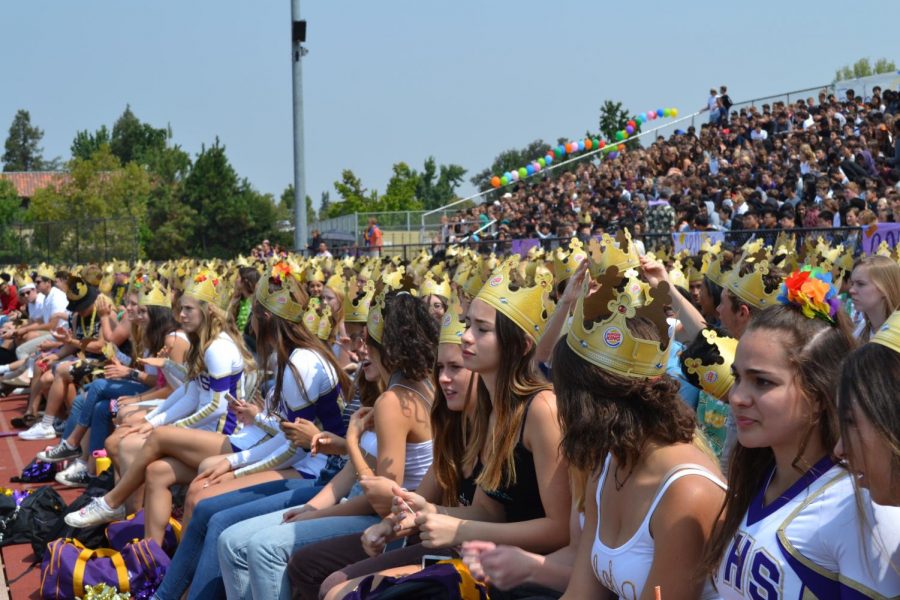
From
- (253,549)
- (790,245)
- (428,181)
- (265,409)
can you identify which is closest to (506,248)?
(790,245)

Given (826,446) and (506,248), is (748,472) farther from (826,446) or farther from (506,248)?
(506,248)

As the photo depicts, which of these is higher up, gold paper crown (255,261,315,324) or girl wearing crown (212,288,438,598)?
gold paper crown (255,261,315,324)

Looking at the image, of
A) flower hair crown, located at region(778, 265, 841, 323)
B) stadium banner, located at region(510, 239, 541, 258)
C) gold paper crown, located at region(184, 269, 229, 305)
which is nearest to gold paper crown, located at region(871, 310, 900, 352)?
flower hair crown, located at region(778, 265, 841, 323)

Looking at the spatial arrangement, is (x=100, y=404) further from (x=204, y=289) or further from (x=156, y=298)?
(x=204, y=289)

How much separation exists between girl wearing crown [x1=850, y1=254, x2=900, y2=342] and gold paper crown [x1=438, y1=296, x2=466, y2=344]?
6.69 feet

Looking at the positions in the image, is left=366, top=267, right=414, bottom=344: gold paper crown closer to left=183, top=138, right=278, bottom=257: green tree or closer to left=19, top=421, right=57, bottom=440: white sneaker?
left=19, top=421, right=57, bottom=440: white sneaker

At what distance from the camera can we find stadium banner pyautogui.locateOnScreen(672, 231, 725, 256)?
1203cm

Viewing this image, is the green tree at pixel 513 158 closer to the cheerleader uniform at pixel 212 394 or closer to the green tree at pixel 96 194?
the green tree at pixel 96 194

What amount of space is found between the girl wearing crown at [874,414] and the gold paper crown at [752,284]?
102 inches

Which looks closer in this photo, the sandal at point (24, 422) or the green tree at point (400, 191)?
the sandal at point (24, 422)

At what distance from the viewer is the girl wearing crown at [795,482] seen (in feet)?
7.29

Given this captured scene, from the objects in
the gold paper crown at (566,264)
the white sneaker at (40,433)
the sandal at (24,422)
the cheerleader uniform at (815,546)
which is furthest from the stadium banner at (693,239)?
the cheerleader uniform at (815,546)

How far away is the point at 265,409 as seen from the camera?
20.3ft

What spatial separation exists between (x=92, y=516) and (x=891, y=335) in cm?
546
